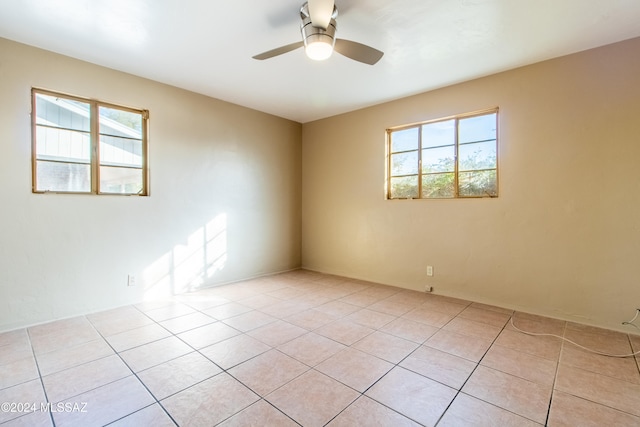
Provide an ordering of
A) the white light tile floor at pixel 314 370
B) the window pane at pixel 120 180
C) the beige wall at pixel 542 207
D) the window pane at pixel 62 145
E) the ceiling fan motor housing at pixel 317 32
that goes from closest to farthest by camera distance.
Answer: the white light tile floor at pixel 314 370
the ceiling fan motor housing at pixel 317 32
the beige wall at pixel 542 207
the window pane at pixel 62 145
the window pane at pixel 120 180

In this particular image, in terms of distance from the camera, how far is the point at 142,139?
11.7 feet

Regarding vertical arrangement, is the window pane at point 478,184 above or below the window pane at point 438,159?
below

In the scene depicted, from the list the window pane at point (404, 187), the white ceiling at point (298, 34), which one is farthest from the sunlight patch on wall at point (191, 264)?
the window pane at point (404, 187)

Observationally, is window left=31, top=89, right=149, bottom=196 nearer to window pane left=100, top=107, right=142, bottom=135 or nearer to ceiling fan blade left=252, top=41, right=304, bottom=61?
window pane left=100, top=107, right=142, bottom=135

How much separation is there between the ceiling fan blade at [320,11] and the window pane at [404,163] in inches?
95.8

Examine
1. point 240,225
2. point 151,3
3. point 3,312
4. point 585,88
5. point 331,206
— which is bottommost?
point 3,312

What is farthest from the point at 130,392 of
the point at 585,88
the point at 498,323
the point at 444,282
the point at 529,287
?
the point at 585,88

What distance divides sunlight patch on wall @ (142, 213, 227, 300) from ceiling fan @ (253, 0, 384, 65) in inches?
102

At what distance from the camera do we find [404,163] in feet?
13.9

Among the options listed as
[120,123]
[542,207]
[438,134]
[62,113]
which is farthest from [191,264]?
[542,207]

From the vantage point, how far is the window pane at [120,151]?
3.31m

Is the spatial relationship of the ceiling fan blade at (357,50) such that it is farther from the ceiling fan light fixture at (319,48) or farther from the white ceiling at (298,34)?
the white ceiling at (298,34)

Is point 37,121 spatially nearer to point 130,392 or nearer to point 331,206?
point 130,392

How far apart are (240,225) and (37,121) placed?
99.4 inches
